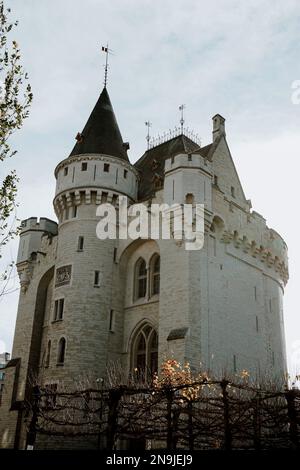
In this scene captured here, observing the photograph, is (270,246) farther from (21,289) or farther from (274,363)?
(21,289)

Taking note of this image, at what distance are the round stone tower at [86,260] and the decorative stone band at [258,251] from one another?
578cm

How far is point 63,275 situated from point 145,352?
566 centimetres

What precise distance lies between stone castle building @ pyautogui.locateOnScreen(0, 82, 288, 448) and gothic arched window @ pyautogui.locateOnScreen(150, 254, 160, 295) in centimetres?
6

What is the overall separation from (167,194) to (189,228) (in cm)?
227

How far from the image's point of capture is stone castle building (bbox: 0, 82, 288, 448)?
22828 millimetres

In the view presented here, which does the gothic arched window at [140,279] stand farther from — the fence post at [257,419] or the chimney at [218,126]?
the fence post at [257,419]

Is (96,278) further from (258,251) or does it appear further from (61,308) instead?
(258,251)

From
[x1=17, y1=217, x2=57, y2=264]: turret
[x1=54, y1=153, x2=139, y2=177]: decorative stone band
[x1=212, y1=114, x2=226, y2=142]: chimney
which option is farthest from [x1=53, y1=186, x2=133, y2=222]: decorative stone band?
[x1=212, y1=114, x2=226, y2=142]: chimney

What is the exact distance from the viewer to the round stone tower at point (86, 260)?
2433 centimetres

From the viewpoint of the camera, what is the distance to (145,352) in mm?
24609

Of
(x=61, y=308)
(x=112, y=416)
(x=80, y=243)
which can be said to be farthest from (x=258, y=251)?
(x=112, y=416)

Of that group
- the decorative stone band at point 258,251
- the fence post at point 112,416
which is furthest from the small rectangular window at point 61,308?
the fence post at point 112,416

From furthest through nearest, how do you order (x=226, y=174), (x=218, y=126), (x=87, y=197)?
1. (x=218, y=126)
2. (x=226, y=174)
3. (x=87, y=197)
